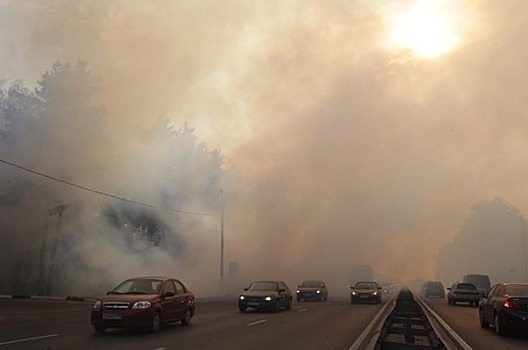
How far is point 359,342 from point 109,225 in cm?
3941

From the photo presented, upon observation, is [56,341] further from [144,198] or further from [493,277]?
[493,277]

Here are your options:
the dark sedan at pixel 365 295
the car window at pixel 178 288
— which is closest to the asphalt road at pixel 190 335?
the car window at pixel 178 288

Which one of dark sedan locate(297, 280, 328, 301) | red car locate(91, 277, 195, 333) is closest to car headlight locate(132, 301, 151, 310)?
red car locate(91, 277, 195, 333)

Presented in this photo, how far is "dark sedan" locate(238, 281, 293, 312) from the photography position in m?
25.1

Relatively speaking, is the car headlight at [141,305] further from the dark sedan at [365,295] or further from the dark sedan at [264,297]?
the dark sedan at [365,295]

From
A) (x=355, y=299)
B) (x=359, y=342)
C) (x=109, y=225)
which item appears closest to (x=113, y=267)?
(x=109, y=225)

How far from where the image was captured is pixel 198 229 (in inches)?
2306

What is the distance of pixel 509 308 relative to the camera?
624 inches

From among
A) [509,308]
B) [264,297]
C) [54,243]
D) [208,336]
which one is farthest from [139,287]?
[54,243]

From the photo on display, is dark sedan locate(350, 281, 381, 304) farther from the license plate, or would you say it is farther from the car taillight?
the license plate

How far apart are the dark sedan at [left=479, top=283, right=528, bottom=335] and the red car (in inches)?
366

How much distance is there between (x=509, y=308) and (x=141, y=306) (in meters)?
10.1

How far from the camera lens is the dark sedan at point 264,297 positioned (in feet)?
82.2

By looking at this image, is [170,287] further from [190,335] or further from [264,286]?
[264,286]
